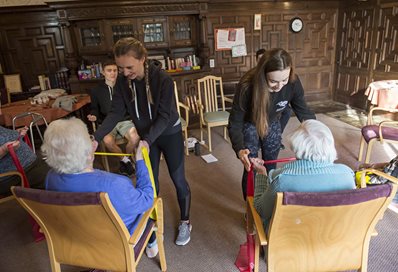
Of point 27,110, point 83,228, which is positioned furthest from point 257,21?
point 83,228

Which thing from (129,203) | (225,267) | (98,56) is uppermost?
(98,56)

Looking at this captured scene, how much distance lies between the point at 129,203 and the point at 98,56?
4028mm

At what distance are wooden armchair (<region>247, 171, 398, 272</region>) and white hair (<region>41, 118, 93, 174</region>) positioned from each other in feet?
2.60

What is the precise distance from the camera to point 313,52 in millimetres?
5672

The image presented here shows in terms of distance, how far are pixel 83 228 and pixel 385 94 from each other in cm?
388

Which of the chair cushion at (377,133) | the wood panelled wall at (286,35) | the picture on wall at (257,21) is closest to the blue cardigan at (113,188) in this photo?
the chair cushion at (377,133)

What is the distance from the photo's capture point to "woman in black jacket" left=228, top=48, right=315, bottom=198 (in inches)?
63.1

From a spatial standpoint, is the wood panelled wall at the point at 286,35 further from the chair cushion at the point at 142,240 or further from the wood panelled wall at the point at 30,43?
the chair cushion at the point at 142,240

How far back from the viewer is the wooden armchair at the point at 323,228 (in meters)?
1.04

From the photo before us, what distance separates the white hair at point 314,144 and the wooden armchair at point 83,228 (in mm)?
779

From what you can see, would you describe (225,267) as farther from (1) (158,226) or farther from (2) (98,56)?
(2) (98,56)

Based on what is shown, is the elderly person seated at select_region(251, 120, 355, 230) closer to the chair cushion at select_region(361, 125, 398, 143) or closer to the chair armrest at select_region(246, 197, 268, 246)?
the chair armrest at select_region(246, 197, 268, 246)

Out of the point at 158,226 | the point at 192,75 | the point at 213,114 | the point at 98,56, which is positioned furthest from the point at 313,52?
the point at 158,226

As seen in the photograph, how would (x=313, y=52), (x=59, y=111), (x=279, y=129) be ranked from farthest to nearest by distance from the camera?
(x=313, y=52) → (x=59, y=111) → (x=279, y=129)
